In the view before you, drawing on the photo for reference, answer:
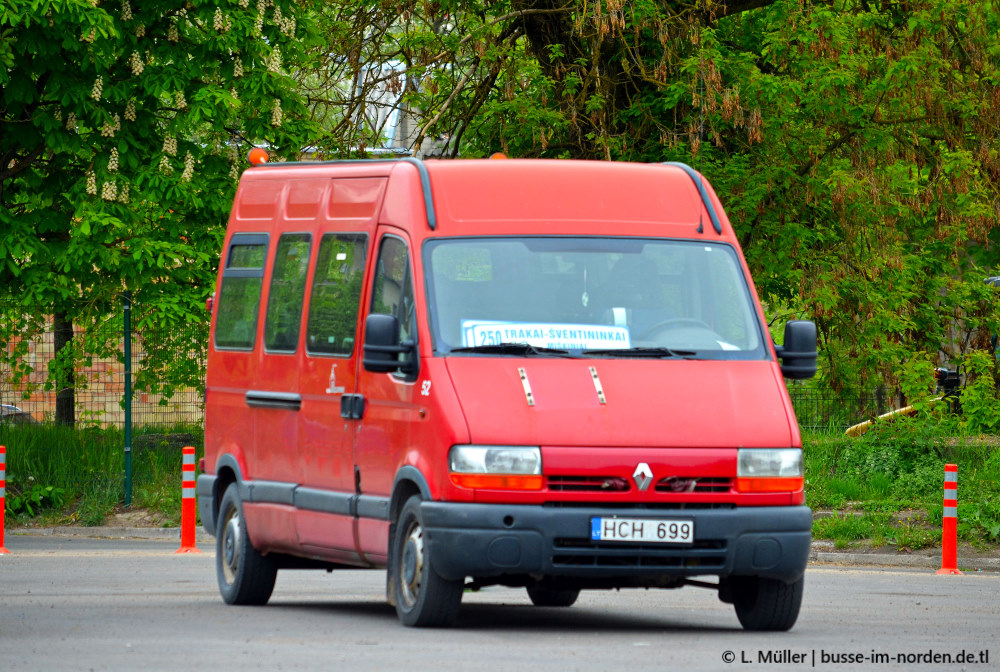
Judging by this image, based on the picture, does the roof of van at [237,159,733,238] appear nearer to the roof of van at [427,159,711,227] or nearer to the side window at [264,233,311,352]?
the roof of van at [427,159,711,227]

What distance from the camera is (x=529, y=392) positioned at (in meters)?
9.84

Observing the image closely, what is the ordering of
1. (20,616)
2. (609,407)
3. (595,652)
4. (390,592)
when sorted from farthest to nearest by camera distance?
1. (20,616)
2. (390,592)
3. (609,407)
4. (595,652)

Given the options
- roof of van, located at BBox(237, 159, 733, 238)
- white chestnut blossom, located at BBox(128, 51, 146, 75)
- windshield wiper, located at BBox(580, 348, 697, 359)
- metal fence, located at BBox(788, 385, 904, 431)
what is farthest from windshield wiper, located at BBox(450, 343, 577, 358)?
metal fence, located at BBox(788, 385, 904, 431)

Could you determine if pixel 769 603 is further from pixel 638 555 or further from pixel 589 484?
pixel 589 484

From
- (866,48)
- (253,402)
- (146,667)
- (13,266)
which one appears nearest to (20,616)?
(253,402)

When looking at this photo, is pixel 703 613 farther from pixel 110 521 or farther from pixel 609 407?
pixel 110 521

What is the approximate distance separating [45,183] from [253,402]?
1174cm

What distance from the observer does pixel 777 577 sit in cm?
1000

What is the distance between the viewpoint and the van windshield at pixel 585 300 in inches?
404

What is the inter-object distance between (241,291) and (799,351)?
13.4ft

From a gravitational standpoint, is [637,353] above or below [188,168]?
below

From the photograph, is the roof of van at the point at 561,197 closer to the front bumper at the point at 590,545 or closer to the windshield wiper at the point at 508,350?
the windshield wiper at the point at 508,350

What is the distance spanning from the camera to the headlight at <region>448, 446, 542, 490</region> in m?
9.66

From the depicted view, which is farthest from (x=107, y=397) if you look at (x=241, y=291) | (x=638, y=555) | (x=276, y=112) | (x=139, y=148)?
(x=638, y=555)
